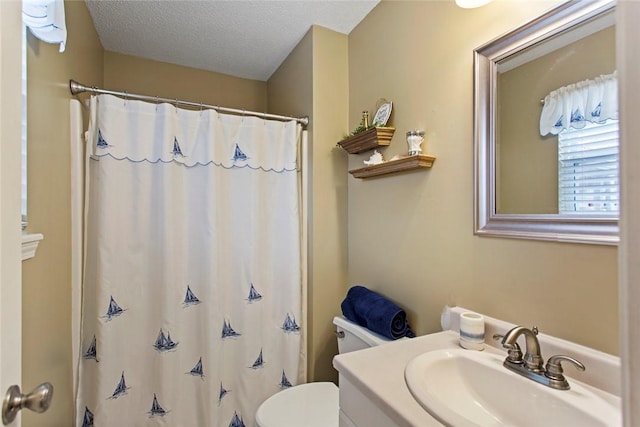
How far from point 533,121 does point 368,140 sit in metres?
0.71

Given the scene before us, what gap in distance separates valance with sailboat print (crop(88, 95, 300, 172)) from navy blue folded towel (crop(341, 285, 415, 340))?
821 mm

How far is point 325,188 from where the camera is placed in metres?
1.80

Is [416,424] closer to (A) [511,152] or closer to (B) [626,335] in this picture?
(B) [626,335]

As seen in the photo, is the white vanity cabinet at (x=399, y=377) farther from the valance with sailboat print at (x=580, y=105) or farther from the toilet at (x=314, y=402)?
the valance with sailboat print at (x=580, y=105)

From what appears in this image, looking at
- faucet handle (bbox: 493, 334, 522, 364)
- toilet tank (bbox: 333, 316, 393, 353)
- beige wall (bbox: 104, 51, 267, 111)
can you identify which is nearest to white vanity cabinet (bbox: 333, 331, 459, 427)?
faucet handle (bbox: 493, 334, 522, 364)

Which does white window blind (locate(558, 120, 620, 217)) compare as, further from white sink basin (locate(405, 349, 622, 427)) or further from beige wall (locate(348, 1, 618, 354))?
white sink basin (locate(405, 349, 622, 427))

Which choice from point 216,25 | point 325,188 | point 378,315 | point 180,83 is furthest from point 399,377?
point 180,83

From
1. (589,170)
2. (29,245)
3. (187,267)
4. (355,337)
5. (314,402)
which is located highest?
(589,170)

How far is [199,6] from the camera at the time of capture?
163 cm

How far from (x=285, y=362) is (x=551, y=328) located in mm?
1330

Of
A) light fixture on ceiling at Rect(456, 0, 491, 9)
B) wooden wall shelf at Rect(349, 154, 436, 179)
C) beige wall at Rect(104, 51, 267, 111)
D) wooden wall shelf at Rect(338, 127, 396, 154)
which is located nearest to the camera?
light fixture on ceiling at Rect(456, 0, 491, 9)

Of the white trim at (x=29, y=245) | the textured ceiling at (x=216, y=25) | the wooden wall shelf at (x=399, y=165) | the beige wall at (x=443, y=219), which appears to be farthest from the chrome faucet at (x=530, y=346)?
the textured ceiling at (x=216, y=25)

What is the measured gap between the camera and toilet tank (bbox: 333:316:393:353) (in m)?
1.36

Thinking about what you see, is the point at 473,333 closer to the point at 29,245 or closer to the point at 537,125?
the point at 537,125
